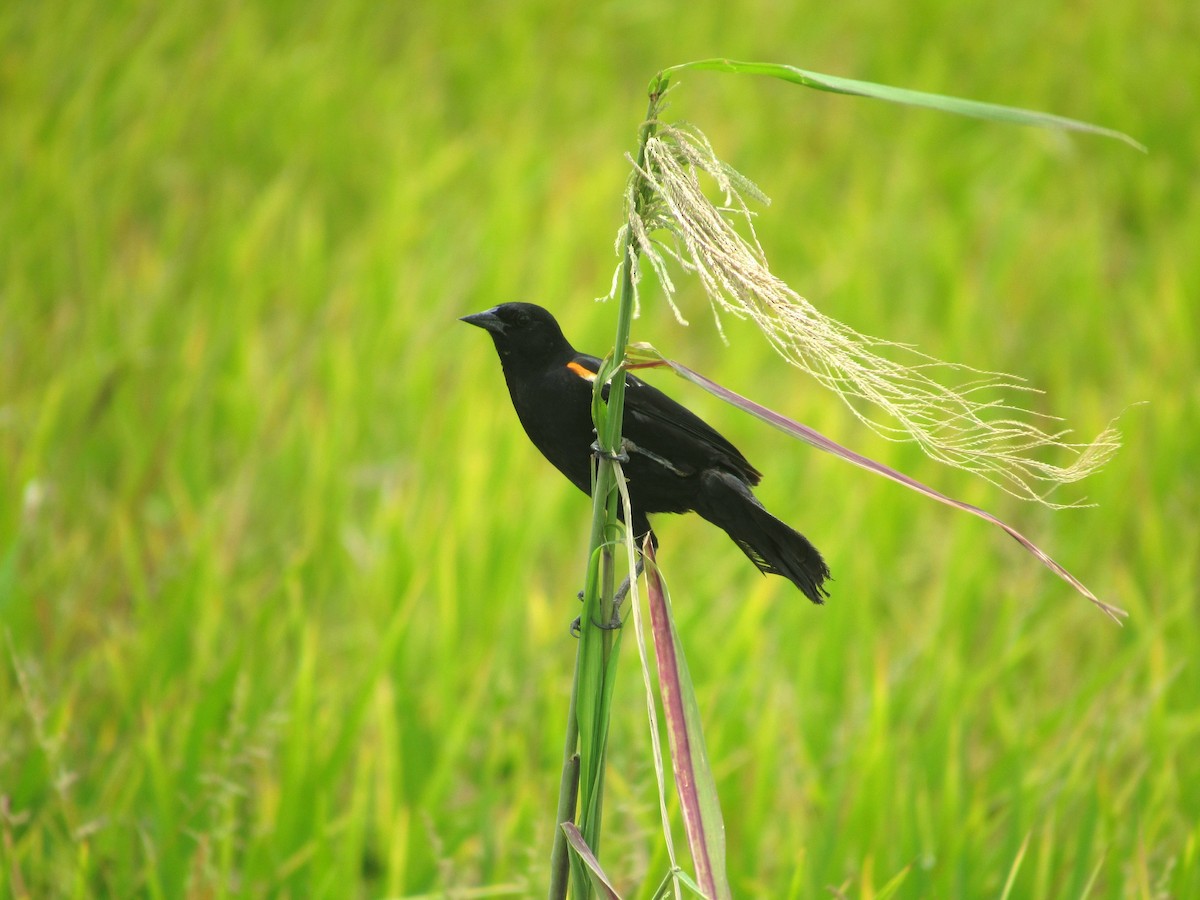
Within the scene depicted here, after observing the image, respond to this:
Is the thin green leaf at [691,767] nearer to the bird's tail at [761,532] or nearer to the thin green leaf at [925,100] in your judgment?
the bird's tail at [761,532]

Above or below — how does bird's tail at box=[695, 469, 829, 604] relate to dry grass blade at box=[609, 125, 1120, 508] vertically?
below

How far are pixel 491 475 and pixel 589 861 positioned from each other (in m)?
2.27

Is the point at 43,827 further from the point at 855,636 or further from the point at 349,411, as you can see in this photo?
the point at 855,636

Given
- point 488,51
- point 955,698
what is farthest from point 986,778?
point 488,51

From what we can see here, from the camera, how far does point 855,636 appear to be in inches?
112

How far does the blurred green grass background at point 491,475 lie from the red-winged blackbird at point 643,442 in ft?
1.88

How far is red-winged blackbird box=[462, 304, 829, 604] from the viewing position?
1.24 meters

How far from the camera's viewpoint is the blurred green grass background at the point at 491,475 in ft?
6.59

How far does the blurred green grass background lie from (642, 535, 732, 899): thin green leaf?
0.81 m

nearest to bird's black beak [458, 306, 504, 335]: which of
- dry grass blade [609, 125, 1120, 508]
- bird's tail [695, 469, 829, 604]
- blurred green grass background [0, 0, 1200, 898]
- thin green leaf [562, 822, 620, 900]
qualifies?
bird's tail [695, 469, 829, 604]

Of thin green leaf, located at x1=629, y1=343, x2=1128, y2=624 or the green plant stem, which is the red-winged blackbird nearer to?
the green plant stem

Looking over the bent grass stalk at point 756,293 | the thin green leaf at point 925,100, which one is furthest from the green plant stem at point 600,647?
the thin green leaf at point 925,100

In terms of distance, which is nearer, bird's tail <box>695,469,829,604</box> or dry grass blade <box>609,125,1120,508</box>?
dry grass blade <box>609,125,1120,508</box>

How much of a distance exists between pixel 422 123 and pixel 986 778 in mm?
3994
